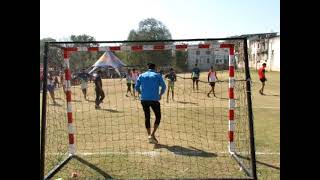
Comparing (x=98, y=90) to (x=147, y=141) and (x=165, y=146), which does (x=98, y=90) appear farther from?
(x=165, y=146)

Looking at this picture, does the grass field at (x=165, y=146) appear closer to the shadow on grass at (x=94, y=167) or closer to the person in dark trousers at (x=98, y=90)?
the shadow on grass at (x=94, y=167)

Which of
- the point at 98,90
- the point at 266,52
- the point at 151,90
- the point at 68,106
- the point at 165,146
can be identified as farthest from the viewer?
the point at 266,52

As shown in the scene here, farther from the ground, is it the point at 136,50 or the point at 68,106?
the point at 136,50

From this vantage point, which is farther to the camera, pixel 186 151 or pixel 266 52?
pixel 266 52

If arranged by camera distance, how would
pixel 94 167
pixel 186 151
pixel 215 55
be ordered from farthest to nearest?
pixel 215 55 → pixel 186 151 → pixel 94 167

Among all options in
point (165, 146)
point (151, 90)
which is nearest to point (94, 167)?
point (165, 146)

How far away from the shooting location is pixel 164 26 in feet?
312

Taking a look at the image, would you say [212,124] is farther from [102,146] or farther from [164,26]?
[164,26]

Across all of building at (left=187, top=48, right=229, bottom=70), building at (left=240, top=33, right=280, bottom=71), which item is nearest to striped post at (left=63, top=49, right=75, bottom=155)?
building at (left=187, top=48, right=229, bottom=70)

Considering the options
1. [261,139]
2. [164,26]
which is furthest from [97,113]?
[164,26]
